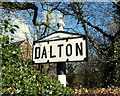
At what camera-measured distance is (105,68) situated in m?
6.50

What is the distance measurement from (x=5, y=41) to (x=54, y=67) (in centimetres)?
792

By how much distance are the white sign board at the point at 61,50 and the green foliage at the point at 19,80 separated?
0.40 m

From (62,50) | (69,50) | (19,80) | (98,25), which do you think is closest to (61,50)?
(62,50)

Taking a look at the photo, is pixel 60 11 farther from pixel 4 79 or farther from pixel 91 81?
pixel 4 79

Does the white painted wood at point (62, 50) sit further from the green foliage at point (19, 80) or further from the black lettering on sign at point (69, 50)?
the green foliage at point (19, 80)

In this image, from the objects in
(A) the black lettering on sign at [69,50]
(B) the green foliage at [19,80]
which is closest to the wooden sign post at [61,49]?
(A) the black lettering on sign at [69,50]

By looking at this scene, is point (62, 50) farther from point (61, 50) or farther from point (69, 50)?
point (69, 50)

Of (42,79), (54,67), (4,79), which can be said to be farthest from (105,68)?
(4,79)

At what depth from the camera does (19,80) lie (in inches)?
78.2

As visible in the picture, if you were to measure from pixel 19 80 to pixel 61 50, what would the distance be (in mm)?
849

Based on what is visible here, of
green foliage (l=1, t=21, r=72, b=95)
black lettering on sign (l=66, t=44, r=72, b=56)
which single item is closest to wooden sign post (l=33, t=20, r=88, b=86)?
black lettering on sign (l=66, t=44, r=72, b=56)

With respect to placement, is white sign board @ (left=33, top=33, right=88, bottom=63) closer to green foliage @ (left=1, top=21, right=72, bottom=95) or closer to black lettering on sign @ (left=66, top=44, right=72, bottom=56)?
black lettering on sign @ (left=66, top=44, right=72, bottom=56)

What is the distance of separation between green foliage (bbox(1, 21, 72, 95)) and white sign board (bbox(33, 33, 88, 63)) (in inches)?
15.9

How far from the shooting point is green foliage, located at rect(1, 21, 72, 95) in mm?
1919
